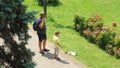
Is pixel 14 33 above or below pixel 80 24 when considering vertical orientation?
above

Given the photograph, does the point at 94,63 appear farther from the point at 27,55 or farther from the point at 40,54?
the point at 27,55

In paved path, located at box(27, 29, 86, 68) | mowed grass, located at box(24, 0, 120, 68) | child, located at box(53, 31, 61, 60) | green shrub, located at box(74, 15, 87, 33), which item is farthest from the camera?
green shrub, located at box(74, 15, 87, 33)

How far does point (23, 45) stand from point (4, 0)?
108 cm

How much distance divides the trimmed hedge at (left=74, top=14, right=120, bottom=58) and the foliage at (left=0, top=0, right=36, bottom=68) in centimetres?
986

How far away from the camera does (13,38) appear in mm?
7117

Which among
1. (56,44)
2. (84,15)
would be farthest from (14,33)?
(84,15)

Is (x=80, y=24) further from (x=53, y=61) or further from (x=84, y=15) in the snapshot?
(x=53, y=61)

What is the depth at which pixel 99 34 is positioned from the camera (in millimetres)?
17938

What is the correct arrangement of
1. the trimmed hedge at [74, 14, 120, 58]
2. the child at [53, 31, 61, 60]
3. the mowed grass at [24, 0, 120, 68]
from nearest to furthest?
1. the child at [53, 31, 61, 60]
2. the mowed grass at [24, 0, 120, 68]
3. the trimmed hedge at [74, 14, 120, 58]

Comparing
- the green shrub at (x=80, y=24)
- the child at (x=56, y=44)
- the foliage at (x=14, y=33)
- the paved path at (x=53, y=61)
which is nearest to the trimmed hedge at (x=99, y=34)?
the green shrub at (x=80, y=24)

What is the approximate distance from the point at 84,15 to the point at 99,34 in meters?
4.82

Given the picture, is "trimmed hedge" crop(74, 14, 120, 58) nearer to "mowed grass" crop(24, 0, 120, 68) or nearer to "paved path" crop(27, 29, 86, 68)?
"mowed grass" crop(24, 0, 120, 68)

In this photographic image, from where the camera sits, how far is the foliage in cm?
676

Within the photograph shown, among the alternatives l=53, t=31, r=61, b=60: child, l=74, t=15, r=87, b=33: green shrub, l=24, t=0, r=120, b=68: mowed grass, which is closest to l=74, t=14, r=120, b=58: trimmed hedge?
l=74, t=15, r=87, b=33: green shrub
